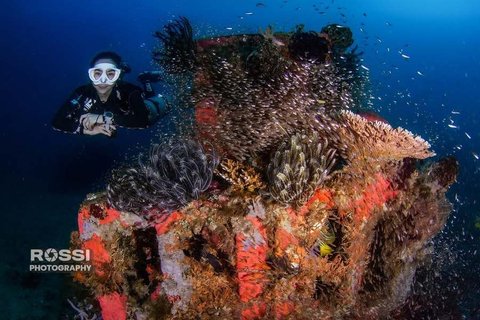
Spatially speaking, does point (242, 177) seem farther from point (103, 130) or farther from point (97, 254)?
point (103, 130)

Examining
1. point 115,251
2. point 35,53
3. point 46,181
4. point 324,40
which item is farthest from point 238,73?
point 35,53

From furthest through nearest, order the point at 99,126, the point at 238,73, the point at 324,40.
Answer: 1. the point at 99,126
2. the point at 324,40
3. the point at 238,73

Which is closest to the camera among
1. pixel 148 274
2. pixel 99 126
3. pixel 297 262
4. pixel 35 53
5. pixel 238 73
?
pixel 297 262

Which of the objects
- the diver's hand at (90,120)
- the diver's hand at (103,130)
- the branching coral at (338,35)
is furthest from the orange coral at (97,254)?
the branching coral at (338,35)

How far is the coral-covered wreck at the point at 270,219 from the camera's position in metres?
3.93

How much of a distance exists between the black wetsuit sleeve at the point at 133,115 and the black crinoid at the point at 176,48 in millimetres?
926

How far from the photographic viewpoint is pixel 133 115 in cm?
812

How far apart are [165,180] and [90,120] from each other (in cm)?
448

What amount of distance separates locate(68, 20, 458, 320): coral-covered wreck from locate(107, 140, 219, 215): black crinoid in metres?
0.01

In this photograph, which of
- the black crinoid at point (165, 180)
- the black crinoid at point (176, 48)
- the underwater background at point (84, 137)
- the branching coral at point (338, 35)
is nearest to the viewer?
the black crinoid at point (165, 180)

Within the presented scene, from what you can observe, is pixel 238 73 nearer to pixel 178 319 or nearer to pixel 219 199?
pixel 219 199

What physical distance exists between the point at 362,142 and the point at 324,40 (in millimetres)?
3601

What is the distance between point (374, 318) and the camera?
14.7 ft

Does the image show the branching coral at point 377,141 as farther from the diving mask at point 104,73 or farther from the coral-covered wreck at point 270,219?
the diving mask at point 104,73
